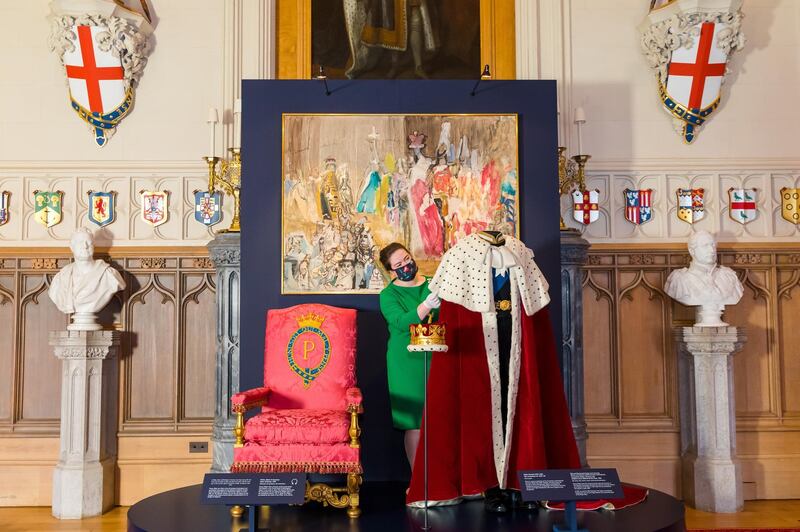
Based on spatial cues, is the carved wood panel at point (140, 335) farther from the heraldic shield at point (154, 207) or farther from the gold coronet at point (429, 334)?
the gold coronet at point (429, 334)

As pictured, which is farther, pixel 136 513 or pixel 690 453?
pixel 690 453

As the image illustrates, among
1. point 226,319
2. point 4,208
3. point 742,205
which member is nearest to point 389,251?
point 226,319

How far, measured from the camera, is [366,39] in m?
7.09

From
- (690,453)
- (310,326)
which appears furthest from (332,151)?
(690,453)

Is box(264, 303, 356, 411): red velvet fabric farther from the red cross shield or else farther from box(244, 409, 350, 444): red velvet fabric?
the red cross shield

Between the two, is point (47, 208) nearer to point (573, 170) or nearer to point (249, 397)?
point (249, 397)

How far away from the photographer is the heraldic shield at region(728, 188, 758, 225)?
6875 millimetres

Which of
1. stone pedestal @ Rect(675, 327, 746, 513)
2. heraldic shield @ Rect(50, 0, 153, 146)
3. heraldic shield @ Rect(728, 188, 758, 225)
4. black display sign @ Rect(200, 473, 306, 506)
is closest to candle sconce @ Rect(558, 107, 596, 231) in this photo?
heraldic shield @ Rect(728, 188, 758, 225)

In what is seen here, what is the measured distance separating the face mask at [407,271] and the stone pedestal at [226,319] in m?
1.57

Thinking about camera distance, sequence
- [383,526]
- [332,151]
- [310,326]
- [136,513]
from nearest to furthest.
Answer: [383,526] → [136,513] → [310,326] → [332,151]

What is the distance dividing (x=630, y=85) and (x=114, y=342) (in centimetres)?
484

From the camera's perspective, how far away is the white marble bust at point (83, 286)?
6.29 metres

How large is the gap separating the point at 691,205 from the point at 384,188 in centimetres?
271

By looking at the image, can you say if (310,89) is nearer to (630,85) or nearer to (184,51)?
(184,51)
